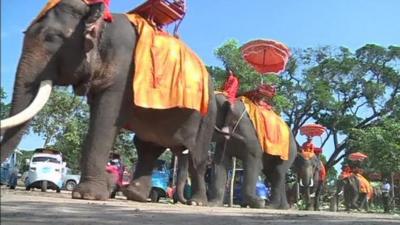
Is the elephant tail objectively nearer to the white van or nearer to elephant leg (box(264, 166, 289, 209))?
elephant leg (box(264, 166, 289, 209))

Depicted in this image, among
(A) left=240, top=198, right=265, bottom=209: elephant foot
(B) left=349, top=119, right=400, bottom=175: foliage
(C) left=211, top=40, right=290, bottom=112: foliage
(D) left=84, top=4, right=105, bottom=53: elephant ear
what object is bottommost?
(A) left=240, top=198, right=265, bottom=209: elephant foot

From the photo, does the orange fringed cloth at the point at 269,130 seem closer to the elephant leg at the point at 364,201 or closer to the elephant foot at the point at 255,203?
the elephant foot at the point at 255,203

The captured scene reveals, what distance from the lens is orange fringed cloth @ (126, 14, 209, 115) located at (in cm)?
781

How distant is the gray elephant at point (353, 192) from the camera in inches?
903

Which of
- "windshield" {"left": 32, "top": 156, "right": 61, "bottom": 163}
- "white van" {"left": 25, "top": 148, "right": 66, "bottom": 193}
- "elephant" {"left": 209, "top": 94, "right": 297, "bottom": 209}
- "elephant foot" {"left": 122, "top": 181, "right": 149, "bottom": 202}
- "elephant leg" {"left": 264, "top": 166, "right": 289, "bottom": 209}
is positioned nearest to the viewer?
"elephant foot" {"left": 122, "top": 181, "right": 149, "bottom": 202}

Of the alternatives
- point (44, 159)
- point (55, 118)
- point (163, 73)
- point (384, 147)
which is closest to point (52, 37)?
point (163, 73)

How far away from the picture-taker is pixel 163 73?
8.05 meters

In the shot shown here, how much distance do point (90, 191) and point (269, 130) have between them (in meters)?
6.63

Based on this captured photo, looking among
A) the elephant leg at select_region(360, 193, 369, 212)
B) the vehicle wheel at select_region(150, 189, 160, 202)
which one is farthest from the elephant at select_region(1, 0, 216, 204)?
the elephant leg at select_region(360, 193, 369, 212)

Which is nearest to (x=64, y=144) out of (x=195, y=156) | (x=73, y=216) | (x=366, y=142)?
(x=366, y=142)

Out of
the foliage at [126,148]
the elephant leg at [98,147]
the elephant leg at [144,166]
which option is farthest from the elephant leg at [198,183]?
the foliage at [126,148]

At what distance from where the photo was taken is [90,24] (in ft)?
23.1

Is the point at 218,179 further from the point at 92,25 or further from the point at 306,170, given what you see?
the point at 306,170

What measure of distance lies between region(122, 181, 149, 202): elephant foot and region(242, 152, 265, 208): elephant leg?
3.49 metres
